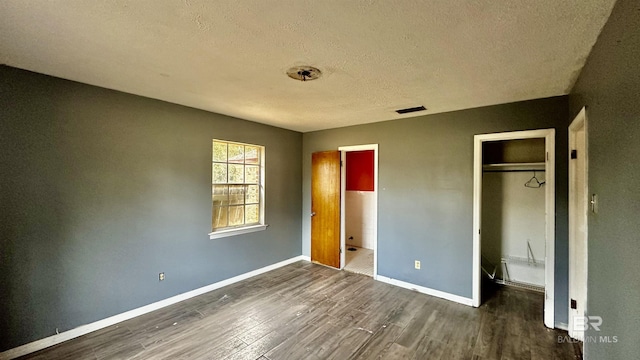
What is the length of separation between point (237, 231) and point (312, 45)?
2972 millimetres

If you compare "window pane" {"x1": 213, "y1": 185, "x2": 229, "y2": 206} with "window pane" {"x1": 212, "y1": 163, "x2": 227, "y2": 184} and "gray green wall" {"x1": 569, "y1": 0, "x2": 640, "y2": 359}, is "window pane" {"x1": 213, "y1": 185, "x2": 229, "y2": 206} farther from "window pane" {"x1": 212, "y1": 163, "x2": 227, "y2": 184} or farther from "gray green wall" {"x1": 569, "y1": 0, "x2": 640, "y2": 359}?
"gray green wall" {"x1": 569, "y1": 0, "x2": 640, "y2": 359}

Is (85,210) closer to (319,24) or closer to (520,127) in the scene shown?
(319,24)

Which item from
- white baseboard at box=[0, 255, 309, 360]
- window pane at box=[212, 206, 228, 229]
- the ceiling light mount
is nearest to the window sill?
window pane at box=[212, 206, 228, 229]

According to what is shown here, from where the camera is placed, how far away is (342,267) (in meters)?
4.53

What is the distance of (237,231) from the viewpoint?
3893 mm

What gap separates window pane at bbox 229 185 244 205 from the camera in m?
3.96

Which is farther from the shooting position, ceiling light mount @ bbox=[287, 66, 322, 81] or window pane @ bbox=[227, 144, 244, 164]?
window pane @ bbox=[227, 144, 244, 164]

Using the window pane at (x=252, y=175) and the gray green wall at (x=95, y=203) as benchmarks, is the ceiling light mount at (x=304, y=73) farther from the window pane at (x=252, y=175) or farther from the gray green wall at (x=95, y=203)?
the window pane at (x=252, y=175)

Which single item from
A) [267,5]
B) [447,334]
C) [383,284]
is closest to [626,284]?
[447,334]

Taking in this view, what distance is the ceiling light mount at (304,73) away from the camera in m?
2.13

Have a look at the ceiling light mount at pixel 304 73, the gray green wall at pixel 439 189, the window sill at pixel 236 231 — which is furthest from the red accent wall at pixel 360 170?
the ceiling light mount at pixel 304 73

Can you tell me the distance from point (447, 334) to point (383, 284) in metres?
1.31

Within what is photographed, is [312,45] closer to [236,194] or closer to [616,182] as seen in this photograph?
[616,182]

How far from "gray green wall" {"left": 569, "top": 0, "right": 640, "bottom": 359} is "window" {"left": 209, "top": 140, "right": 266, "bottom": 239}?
375cm
